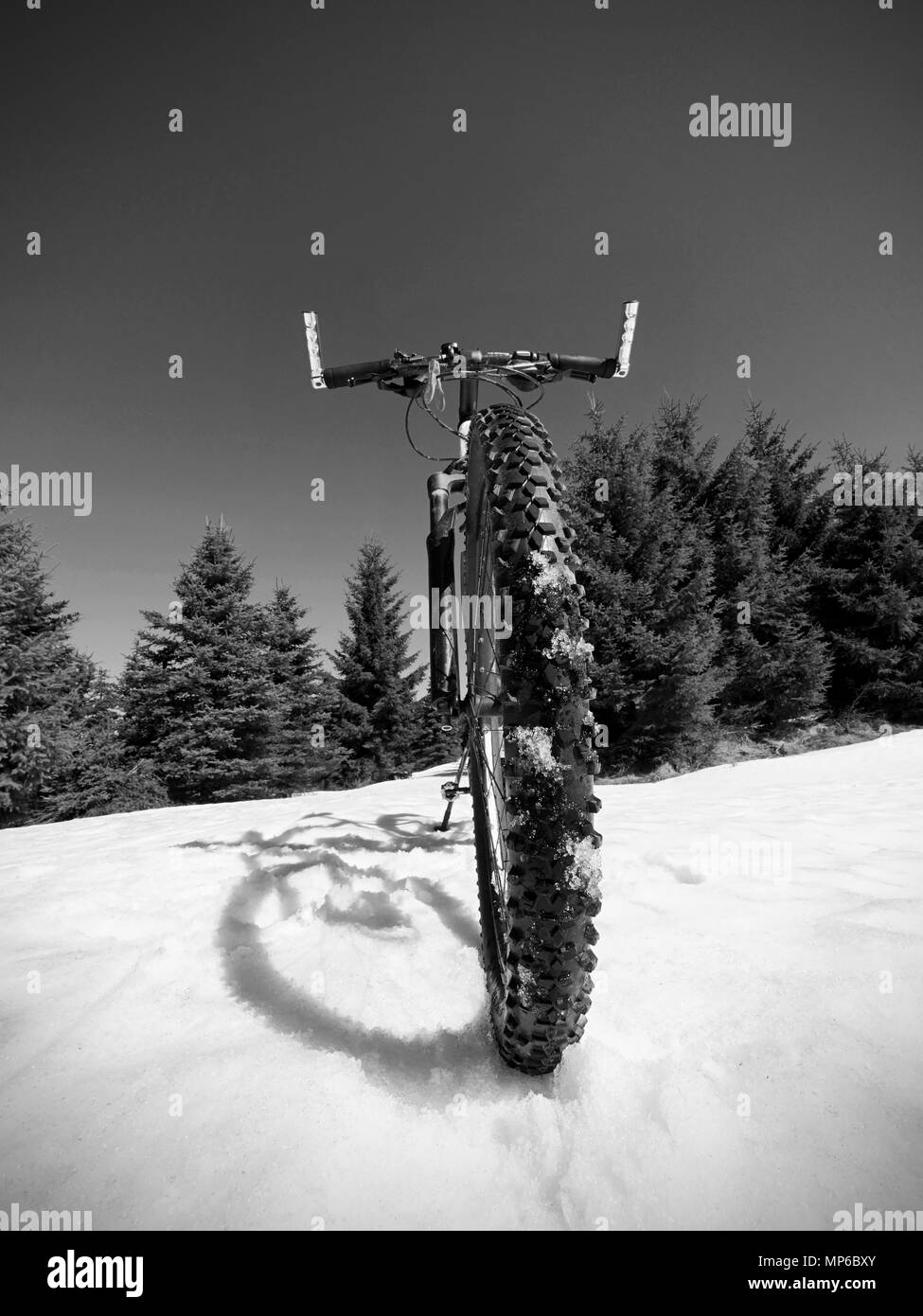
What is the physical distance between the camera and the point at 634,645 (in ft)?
27.3

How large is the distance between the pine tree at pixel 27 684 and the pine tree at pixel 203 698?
6.04 feet

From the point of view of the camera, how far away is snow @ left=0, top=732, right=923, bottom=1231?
3.22 feet

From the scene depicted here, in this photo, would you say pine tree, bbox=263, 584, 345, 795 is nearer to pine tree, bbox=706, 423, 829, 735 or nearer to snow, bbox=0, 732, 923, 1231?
pine tree, bbox=706, 423, 829, 735

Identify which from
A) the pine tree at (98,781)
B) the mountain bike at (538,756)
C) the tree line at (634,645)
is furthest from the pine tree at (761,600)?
the pine tree at (98,781)

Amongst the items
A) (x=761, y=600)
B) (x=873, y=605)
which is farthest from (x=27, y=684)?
(x=873, y=605)

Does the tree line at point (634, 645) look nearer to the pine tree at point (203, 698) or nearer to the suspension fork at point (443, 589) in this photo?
the pine tree at point (203, 698)

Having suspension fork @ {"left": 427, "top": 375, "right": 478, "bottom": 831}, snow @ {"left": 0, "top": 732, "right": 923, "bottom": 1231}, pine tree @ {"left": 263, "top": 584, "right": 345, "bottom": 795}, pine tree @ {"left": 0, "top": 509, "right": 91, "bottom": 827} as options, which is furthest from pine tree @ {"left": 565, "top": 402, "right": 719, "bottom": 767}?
pine tree @ {"left": 0, "top": 509, "right": 91, "bottom": 827}

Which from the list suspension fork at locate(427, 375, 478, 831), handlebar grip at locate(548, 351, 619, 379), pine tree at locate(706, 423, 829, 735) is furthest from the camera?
pine tree at locate(706, 423, 829, 735)

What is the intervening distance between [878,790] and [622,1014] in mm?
4172

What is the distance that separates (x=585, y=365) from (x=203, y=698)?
1368 cm

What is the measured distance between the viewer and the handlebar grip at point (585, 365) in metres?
2.45

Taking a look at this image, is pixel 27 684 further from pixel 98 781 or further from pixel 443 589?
pixel 443 589

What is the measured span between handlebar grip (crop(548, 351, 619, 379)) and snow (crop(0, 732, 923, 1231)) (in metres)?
2.51
